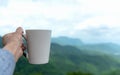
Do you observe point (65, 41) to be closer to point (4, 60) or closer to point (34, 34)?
point (34, 34)

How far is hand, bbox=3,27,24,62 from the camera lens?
52 cm

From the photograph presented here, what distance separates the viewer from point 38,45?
668mm

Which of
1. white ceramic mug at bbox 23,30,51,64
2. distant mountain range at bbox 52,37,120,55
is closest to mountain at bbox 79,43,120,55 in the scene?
distant mountain range at bbox 52,37,120,55

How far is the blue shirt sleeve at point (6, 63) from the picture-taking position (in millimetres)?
433

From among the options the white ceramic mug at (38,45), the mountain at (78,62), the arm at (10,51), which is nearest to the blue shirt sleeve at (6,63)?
the arm at (10,51)

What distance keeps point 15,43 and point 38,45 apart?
0.12 meters

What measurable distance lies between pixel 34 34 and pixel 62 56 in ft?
9.86

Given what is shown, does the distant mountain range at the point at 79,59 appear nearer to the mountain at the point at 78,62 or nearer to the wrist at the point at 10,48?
the mountain at the point at 78,62

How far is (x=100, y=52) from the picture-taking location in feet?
12.4

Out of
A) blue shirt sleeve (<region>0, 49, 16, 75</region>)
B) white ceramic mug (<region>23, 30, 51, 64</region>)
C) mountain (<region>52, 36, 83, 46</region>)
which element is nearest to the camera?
blue shirt sleeve (<region>0, 49, 16, 75</region>)

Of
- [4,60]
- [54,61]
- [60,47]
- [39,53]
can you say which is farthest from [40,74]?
[4,60]

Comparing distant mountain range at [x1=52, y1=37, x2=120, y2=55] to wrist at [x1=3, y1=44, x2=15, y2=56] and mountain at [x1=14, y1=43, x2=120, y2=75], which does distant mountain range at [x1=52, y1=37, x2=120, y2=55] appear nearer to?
mountain at [x1=14, y1=43, x2=120, y2=75]

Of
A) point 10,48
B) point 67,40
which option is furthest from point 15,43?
point 67,40

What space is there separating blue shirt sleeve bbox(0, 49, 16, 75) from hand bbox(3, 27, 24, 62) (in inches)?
1.6
